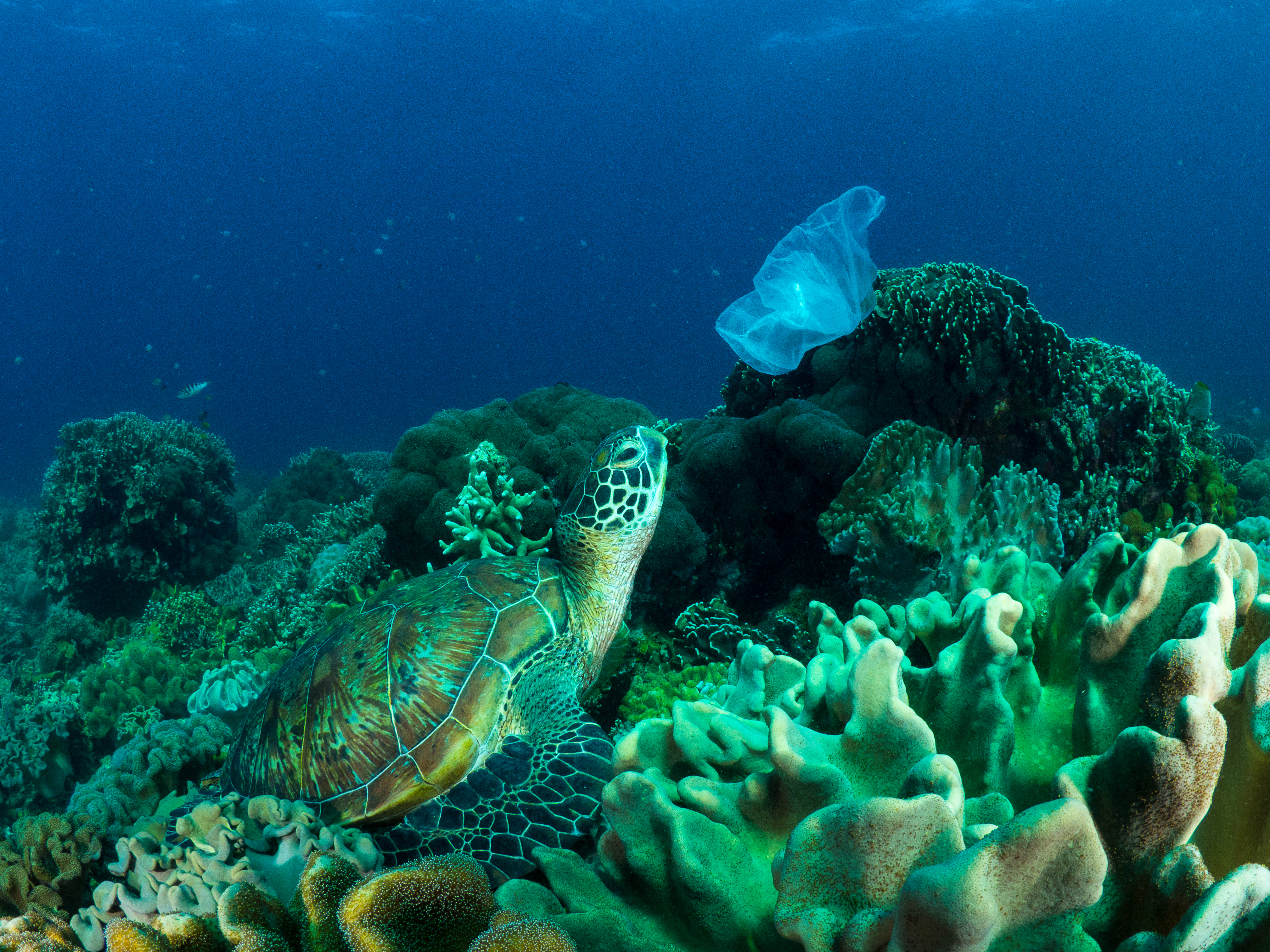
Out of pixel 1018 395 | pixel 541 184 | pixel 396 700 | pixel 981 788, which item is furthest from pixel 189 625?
pixel 541 184

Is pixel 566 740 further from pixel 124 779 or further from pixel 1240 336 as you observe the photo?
pixel 1240 336

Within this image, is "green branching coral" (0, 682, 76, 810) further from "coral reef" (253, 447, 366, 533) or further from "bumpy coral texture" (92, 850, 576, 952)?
"coral reef" (253, 447, 366, 533)

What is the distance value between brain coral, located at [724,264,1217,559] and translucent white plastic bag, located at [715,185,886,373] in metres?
0.29

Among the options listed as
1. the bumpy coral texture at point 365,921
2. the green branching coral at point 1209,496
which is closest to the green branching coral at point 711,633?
the bumpy coral texture at point 365,921

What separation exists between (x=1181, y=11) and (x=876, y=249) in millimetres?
45324

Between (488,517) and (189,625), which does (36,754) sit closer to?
(189,625)

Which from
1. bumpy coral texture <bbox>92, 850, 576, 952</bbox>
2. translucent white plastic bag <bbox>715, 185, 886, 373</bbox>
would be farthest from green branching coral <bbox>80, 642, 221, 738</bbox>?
translucent white plastic bag <bbox>715, 185, 886, 373</bbox>

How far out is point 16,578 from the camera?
10961 mm

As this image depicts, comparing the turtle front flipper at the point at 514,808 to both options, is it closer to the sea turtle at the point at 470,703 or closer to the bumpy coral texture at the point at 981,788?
the sea turtle at the point at 470,703

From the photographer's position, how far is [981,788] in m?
1.28

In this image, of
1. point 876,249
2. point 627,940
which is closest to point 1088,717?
point 627,940

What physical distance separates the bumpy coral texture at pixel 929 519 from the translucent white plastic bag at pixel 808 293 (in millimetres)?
1855

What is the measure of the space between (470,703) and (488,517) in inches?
68.5

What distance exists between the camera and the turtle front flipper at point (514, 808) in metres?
2.12
